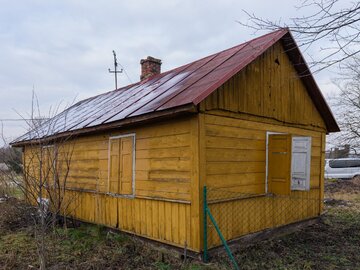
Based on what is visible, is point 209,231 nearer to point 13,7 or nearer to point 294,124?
point 294,124

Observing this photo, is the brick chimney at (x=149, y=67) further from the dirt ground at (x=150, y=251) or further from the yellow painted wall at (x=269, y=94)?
the dirt ground at (x=150, y=251)

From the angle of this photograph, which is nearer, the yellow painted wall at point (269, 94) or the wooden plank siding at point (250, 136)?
the wooden plank siding at point (250, 136)

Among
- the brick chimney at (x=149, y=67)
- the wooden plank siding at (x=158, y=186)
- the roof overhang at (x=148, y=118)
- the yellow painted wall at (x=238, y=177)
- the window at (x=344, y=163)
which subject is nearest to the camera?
the roof overhang at (x=148, y=118)

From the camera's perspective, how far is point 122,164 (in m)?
7.23

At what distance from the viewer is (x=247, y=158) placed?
21.5 feet

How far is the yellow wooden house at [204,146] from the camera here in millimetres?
5641

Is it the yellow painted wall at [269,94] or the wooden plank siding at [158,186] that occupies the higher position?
the yellow painted wall at [269,94]

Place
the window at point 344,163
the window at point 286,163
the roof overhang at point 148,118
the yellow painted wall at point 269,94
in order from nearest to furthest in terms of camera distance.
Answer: the roof overhang at point 148,118 < the yellow painted wall at point 269,94 < the window at point 286,163 < the window at point 344,163

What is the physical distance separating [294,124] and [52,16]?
787 centimetres

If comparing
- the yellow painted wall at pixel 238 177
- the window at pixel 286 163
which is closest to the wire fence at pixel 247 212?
the yellow painted wall at pixel 238 177

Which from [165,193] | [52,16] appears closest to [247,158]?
[165,193]

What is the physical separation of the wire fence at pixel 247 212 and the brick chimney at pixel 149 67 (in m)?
7.02

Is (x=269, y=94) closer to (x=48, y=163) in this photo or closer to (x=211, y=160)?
(x=211, y=160)

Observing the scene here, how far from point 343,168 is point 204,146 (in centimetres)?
1855
